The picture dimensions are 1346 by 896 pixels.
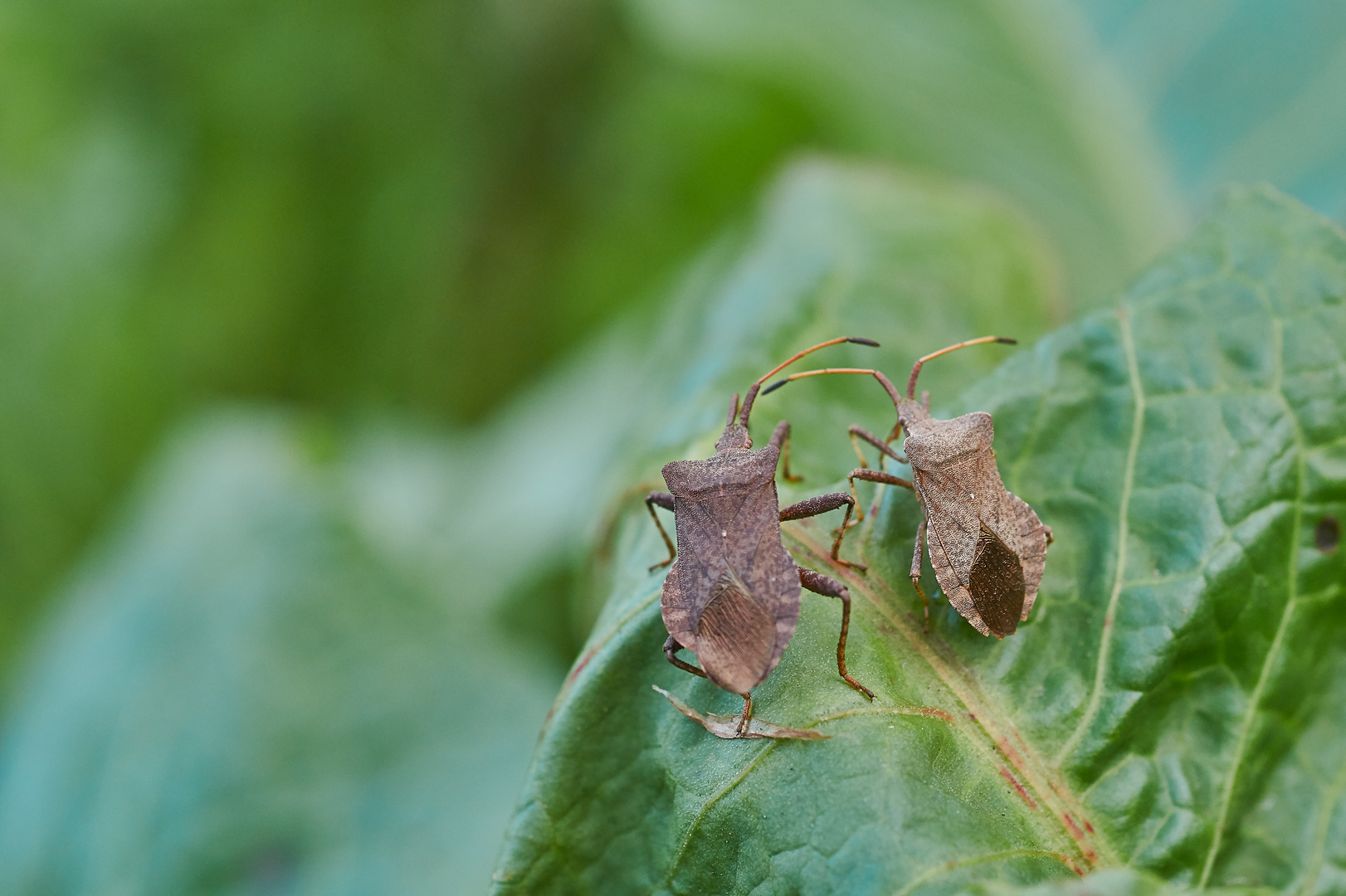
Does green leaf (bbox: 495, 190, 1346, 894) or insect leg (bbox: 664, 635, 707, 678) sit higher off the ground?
insect leg (bbox: 664, 635, 707, 678)

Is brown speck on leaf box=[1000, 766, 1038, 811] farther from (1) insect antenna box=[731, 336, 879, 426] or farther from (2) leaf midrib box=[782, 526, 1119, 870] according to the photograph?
(1) insect antenna box=[731, 336, 879, 426]

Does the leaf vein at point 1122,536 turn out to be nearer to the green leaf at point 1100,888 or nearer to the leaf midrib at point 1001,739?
the leaf midrib at point 1001,739

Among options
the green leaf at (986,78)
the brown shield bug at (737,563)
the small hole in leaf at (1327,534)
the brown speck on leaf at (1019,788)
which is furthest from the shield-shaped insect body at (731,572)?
the green leaf at (986,78)

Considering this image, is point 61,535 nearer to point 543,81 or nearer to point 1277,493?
point 543,81

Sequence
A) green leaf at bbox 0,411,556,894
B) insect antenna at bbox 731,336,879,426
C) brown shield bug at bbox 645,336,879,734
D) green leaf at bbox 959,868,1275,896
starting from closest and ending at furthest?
green leaf at bbox 959,868,1275,896
brown shield bug at bbox 645,336,879,734
insect antenna at bbox 731,336,879,426
green leaf at bbox 0,411,556,894

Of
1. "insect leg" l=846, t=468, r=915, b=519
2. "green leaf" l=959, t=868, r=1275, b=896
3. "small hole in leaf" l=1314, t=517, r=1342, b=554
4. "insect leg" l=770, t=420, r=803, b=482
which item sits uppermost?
"insect leg" l=770, t=420, r=803, b=482

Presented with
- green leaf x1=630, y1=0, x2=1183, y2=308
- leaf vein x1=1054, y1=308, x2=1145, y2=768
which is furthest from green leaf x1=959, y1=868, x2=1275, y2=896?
green leaf x1=630, y1=0, x2=1183, y2=308
